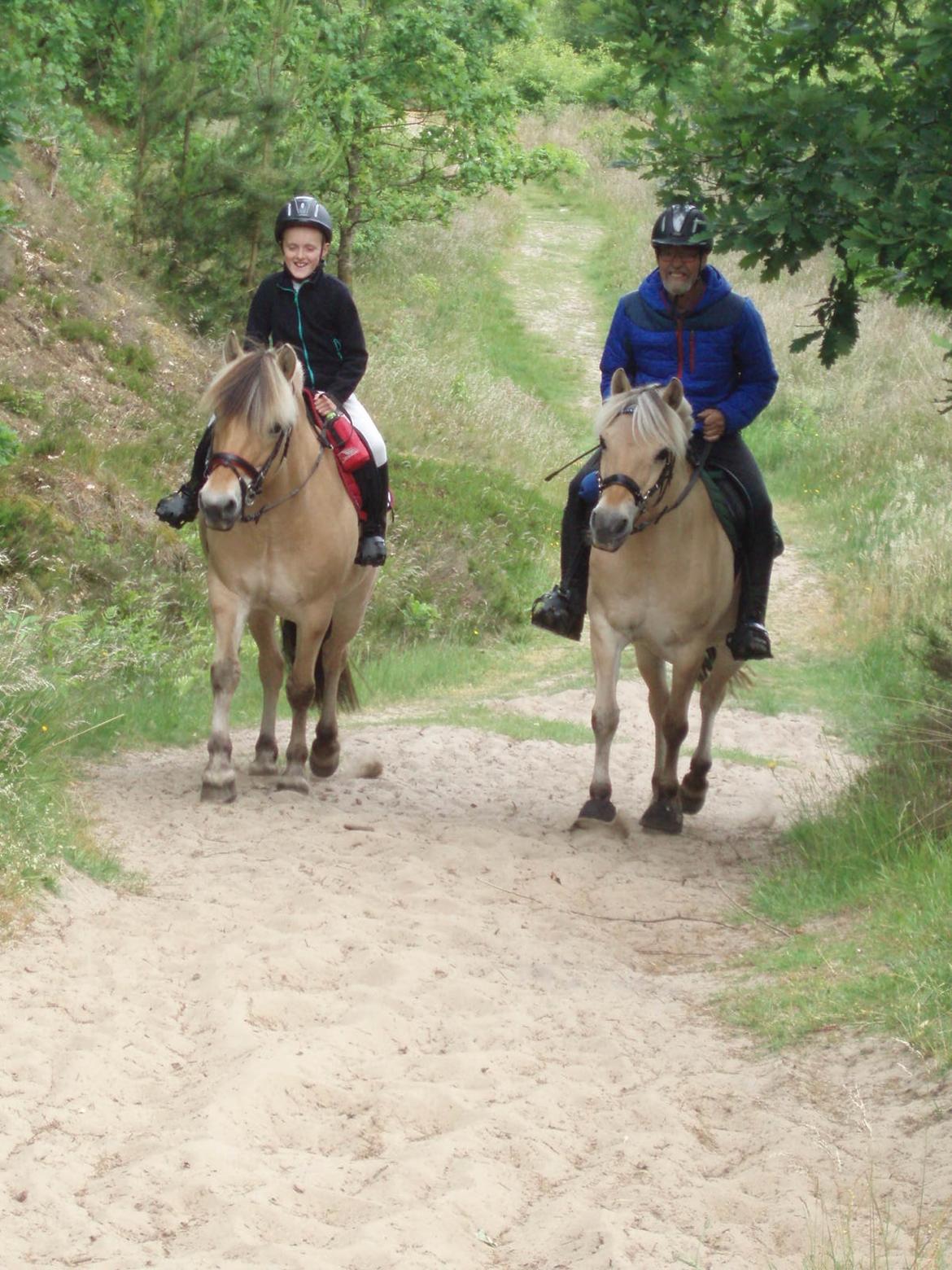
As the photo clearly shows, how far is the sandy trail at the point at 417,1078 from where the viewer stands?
3.71m

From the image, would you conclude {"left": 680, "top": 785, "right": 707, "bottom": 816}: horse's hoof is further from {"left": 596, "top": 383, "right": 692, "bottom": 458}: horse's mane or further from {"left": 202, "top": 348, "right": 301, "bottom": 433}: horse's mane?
{"left": 202, "top": 348, "right": 301, "bottom": 433}: horse's mane

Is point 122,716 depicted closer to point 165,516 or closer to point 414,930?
point 165,516

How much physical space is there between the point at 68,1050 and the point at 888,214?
4.60 meters

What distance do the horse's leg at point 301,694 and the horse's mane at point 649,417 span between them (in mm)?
2009

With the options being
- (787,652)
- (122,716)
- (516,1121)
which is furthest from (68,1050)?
(787,652)

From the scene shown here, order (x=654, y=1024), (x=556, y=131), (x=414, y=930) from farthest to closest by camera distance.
A: (x=556, y=131) → (x=414, y=930) → (x=654, y=1024)

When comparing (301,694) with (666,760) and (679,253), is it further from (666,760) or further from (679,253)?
(679,253)

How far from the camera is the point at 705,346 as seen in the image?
7988 mm

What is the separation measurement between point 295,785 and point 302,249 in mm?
2944

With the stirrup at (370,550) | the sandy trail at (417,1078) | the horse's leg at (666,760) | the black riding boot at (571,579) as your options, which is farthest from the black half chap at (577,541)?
the sandy trail at (417,1078)

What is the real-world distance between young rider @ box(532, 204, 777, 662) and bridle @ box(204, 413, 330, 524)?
154 cm

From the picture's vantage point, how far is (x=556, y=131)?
42125 millimetres

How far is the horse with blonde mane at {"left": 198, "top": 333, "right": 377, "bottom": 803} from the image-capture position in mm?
7531

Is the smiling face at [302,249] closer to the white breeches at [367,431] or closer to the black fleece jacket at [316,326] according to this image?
the black fleece jacket at [316,326]
